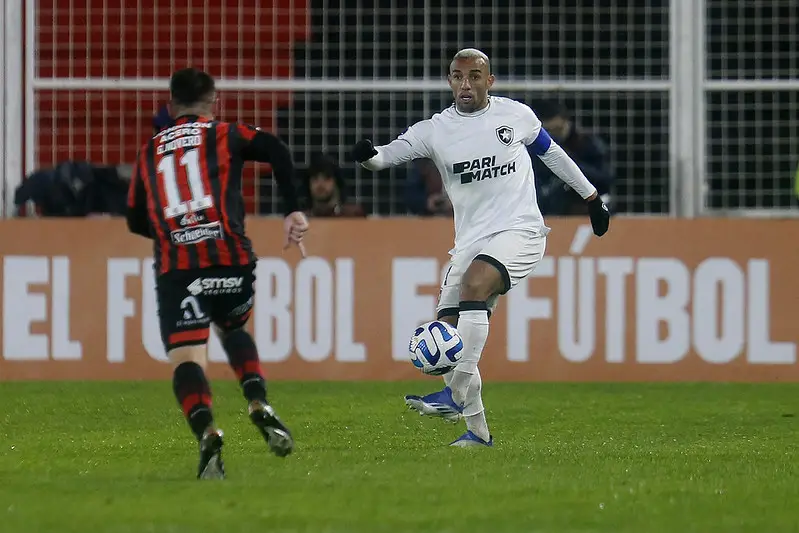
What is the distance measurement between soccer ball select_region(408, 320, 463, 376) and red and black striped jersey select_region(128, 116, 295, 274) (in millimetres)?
1130

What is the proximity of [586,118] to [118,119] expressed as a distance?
3335 mm

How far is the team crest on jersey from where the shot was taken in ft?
26.1

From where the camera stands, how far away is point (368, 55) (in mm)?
12398

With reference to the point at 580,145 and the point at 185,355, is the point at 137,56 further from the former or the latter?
the point at 185,355

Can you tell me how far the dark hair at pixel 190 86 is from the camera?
22.3 ft

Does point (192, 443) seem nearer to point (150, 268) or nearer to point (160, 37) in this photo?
point (150, 268)

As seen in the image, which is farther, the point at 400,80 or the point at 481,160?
the point at 400,80

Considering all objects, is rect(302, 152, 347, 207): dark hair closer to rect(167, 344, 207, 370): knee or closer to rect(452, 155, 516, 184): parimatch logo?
rect(452, 155, 516, 184): parimatch logo

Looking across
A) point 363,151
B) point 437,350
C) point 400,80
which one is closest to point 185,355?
→ point 437,350

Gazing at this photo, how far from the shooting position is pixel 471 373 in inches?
306

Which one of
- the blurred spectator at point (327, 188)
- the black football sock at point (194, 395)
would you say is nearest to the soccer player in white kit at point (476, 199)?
the black football sock at point (194, 395)

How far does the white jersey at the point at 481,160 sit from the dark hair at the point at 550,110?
3.83 metres

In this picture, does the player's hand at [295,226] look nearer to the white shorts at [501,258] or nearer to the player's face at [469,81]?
the white shorts at [501,258]

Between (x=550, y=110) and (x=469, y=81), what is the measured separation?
4.05 meters
